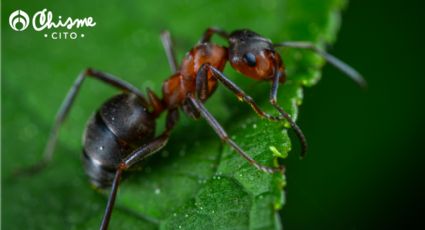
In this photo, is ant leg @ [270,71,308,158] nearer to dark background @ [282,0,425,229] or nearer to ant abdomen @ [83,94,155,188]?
ant abdomen @ [83,94,155,188]

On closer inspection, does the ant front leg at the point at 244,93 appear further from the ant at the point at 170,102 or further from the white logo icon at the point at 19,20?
the white logo icon at the point at 19,20

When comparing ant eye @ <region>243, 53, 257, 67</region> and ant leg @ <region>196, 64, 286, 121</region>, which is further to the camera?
ant eye @ <region>243, 53, 257, 67</region>

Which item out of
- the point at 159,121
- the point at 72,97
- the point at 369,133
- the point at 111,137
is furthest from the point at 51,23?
the point at 369,133

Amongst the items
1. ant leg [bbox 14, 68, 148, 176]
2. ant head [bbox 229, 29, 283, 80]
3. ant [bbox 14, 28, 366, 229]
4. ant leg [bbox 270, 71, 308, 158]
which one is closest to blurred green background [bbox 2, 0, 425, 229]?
ant leg [bbox 14, 68, 148, 176]

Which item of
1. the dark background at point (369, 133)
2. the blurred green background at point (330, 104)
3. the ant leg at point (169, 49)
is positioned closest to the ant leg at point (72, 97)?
the blurred green background at point (330, 104)

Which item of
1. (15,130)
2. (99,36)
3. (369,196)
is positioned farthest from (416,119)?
(15,130)

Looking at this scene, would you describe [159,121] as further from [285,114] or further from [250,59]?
[285,114]
